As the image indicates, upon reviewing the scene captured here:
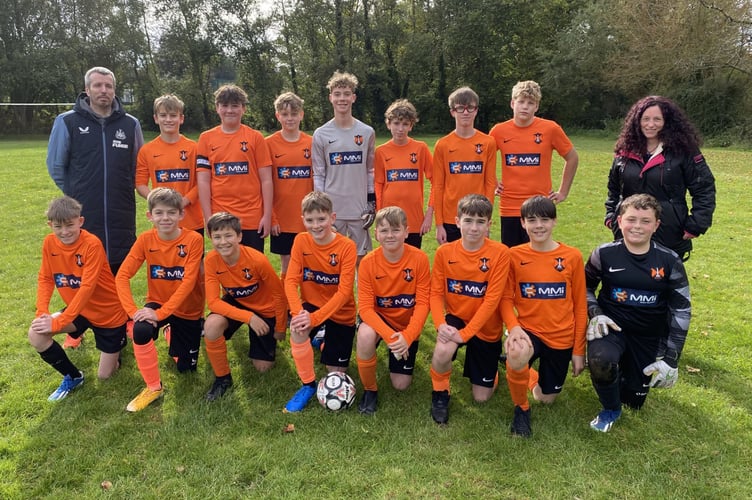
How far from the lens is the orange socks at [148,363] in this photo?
366 cm

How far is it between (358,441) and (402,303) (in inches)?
42.8

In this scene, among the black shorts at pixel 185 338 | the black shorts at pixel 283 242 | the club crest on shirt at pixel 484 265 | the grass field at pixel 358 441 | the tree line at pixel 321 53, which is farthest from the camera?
the tree line at pixel 321 53

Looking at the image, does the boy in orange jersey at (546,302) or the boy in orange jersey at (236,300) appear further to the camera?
the boy in orange jersey at (236,300)

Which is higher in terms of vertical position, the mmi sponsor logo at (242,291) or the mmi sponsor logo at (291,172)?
the mmi sponsor logo at (291,172)

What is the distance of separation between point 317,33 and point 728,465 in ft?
132

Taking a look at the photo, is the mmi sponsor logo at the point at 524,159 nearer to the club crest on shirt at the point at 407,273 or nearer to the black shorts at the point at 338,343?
the club crest on shirt at the point at 407,273

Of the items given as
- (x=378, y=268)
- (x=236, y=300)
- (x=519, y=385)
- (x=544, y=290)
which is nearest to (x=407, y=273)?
(x=378, y=268)

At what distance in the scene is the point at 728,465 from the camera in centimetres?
300

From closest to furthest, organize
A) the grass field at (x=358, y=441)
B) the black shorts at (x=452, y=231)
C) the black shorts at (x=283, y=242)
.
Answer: the grass field at (x=358, y=441), the black shorts at (x=452, y=231), the black shorts at (x=283, y=242)

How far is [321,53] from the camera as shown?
124 feet

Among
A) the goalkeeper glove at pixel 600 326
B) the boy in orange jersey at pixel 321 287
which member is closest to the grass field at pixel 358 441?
the boy in orange jersey at pixel 321 287

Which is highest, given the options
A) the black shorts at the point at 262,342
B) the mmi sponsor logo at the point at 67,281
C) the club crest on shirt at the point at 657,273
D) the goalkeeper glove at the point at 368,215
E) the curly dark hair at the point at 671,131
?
the curly dark hair at the point at 671,131

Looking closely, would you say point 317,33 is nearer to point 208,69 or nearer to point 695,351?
point 208,69

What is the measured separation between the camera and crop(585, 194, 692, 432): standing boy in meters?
3.24
